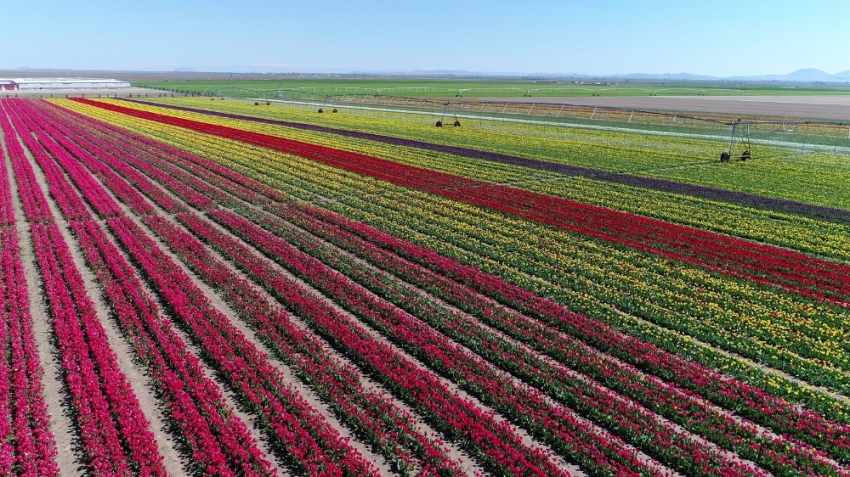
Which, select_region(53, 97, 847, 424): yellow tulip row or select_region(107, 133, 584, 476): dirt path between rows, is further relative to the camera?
select_region(53, 97, 847, 424): yellow tulip row

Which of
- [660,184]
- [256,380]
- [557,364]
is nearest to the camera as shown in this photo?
[256,380]

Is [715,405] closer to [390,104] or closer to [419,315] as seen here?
[419,315]

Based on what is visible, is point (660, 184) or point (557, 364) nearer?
point (557, 364)

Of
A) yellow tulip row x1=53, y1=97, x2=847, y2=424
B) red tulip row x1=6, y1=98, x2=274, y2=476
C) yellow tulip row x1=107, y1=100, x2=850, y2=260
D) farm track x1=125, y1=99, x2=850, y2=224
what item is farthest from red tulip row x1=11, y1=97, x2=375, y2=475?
farm track x1=125, y1=99, x2=850, y2=224

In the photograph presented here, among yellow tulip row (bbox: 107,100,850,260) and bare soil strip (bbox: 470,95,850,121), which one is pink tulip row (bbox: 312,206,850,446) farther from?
bare soil strip (bbox: 470,95,850,121)

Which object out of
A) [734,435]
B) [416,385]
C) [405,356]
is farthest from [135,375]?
[734,435]

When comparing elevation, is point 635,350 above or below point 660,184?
below

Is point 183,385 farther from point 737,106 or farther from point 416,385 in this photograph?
point 737,106
